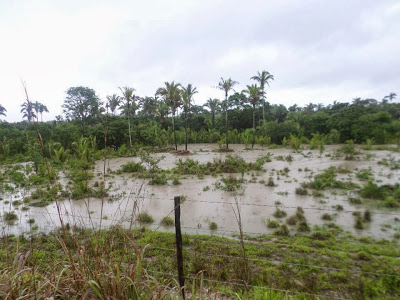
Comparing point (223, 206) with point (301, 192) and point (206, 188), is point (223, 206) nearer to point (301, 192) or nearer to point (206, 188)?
point (206, 188)

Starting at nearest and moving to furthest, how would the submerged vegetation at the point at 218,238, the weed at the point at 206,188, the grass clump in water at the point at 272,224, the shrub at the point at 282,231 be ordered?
the submerged vegetation at the point at 218,238 → the shrub at the point at 282,231 → the grass clump in water at the point at 272,224 → the weed at the point at 206,188

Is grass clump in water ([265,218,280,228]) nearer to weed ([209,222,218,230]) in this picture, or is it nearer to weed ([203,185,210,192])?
weed ([209,222,218,230])

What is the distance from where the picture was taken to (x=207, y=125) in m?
34.6

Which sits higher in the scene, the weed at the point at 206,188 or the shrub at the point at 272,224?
the weed at the point at 206,188

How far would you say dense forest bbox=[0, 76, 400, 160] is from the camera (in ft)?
53.9

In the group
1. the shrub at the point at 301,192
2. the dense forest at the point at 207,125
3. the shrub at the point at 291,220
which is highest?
the dense forest at the point at 207,125

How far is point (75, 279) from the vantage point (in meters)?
1.60

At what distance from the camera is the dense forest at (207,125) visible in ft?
53.9

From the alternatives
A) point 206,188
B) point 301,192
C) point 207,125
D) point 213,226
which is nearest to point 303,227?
point 213,226

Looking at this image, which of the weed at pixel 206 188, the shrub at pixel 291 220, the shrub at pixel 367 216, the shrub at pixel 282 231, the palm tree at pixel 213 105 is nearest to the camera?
the shrub at pixel 282 231

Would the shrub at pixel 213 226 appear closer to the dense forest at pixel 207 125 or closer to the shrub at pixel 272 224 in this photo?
the shrub at pixel 272 224

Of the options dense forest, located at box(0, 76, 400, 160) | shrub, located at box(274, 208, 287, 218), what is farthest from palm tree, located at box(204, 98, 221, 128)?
shrub, located at box(274, 208, 287, 218)

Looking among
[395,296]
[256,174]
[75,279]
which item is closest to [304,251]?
[395,296]

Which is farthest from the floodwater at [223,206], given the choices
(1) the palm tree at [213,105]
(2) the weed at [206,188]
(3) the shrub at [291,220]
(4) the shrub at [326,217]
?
(1) the palm tree at [213,105]
